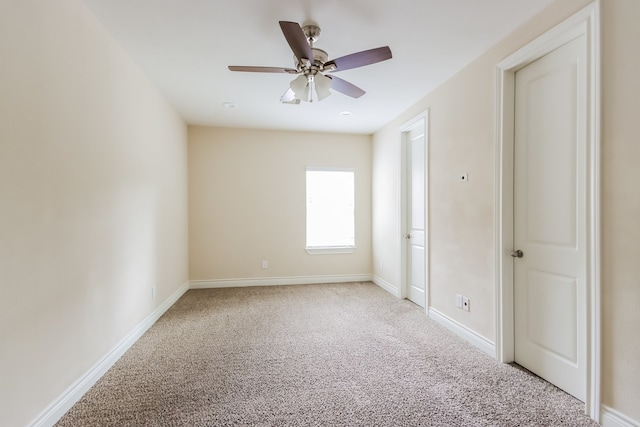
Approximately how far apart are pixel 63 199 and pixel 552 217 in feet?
10.4

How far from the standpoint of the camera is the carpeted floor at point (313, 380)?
1808mm

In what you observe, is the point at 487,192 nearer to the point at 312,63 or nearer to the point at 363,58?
the point at 363,58

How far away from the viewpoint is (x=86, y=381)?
6.82ft

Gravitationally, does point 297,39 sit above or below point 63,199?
above

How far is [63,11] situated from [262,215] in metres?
3.53

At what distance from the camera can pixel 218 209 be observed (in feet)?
16.4

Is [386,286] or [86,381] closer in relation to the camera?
[86,381]
